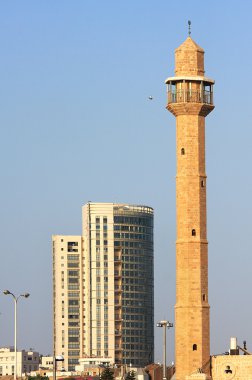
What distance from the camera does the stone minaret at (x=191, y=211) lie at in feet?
383

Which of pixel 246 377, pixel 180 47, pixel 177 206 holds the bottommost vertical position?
pixel 246 377

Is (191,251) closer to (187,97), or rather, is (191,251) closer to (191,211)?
(191,211)

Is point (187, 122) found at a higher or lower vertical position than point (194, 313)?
higher

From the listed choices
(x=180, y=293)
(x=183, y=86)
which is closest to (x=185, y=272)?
(x=180, y=293)

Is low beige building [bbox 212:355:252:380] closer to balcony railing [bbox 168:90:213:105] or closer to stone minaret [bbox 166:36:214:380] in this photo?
stone minaret [bbox 166:36:214:380]

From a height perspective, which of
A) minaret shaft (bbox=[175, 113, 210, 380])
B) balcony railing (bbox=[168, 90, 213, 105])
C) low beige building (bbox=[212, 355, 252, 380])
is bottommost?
low beige building (bbox=[212, 355, 252, 380])

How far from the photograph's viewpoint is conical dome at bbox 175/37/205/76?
4759 inches

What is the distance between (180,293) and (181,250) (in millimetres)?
4121

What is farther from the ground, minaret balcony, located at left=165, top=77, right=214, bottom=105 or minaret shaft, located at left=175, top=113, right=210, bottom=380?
minaret balcony, located at left=165, top=77, right=214, bottom=105

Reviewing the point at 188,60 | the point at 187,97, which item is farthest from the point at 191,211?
the point at 188,60

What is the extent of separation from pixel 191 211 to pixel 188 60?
49.4 ft

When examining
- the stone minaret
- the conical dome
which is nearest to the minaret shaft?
the stone minaret

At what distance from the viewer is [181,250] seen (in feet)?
387

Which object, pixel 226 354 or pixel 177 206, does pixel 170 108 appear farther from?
pixel 226 354
